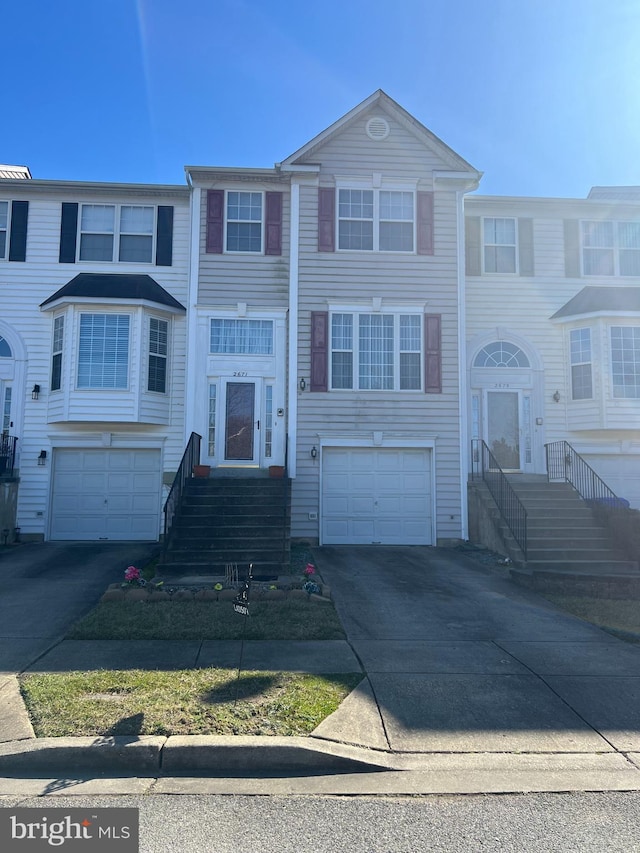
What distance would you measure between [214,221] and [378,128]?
15.1 feet

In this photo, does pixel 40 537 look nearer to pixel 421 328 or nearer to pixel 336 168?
pixel 421 328

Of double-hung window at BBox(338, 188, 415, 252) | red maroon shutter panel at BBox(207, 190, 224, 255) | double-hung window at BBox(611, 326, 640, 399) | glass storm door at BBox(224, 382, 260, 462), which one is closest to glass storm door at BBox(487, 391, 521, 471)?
double-hung window at BBox(611, 326, 640, 399)

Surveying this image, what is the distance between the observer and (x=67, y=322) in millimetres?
14031

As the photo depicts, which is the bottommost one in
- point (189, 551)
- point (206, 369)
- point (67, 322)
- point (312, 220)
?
point (189, 551)

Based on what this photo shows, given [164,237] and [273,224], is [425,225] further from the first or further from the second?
[164,237]

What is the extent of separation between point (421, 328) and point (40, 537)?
10.2m

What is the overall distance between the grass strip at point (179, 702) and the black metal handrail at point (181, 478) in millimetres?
4670

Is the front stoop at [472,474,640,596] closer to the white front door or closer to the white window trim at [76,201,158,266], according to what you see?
the white front door

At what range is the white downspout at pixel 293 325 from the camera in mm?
13758

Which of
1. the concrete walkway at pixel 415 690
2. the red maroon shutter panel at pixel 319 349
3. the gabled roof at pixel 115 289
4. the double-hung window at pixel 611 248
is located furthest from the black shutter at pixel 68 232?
the double-hung window at pixel 611 248

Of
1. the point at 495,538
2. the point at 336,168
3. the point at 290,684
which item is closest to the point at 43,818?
the point at 290,684

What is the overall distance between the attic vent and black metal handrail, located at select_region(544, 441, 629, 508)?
857 centimetres

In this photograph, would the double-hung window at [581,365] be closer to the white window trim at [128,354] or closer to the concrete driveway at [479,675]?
the concrete driveway at [479,675]

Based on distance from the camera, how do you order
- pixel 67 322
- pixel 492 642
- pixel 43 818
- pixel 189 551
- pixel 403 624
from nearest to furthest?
1. pixel 43 818
2. pixel 492 642
3. pixel 403 624
4. pixel 189 551
5. pixel 67 322
